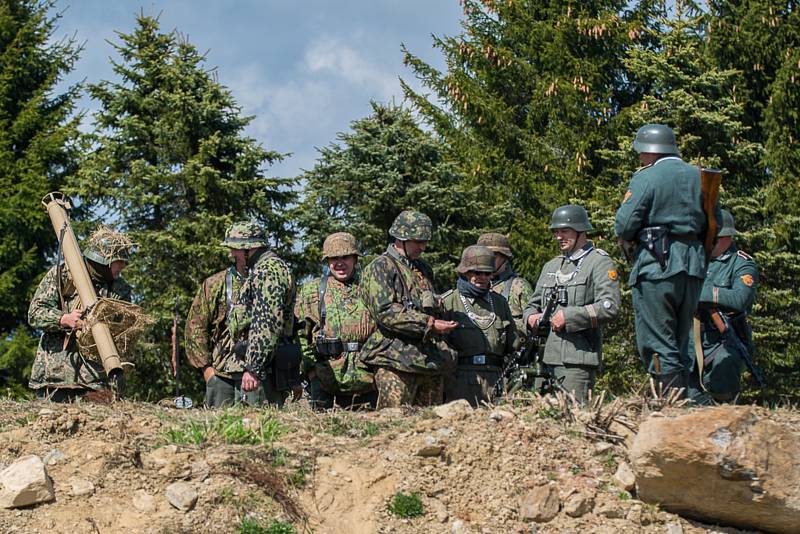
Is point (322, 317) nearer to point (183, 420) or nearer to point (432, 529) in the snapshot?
point (183, 420)

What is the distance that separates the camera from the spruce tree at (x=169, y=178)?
1923 cm

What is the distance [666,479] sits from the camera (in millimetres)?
6301

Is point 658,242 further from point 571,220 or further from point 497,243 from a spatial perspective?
point 497,243

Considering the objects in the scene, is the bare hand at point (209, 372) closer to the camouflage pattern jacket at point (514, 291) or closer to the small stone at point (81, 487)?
the camouflage pattern jacket at point (514, 291)

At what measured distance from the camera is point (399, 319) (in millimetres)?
8898

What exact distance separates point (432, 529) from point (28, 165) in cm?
1883

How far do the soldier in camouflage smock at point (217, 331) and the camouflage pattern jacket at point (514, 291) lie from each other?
8.01ft

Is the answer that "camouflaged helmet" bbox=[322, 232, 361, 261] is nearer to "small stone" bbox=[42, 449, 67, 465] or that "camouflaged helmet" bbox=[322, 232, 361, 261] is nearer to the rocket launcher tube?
the rocket launcher tube

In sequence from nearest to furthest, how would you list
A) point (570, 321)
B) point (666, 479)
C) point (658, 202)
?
point (666, 479)
point (658, 202)
point (570, 321)

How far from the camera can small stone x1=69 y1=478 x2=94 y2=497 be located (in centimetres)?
668

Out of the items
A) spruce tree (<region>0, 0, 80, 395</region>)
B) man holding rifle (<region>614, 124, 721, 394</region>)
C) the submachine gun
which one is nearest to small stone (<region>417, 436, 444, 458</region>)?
the submachine gun

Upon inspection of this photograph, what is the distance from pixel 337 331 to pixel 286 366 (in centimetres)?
87

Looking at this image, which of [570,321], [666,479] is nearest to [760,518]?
[666,479]

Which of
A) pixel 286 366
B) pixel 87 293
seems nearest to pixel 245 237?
pixel 286 366
